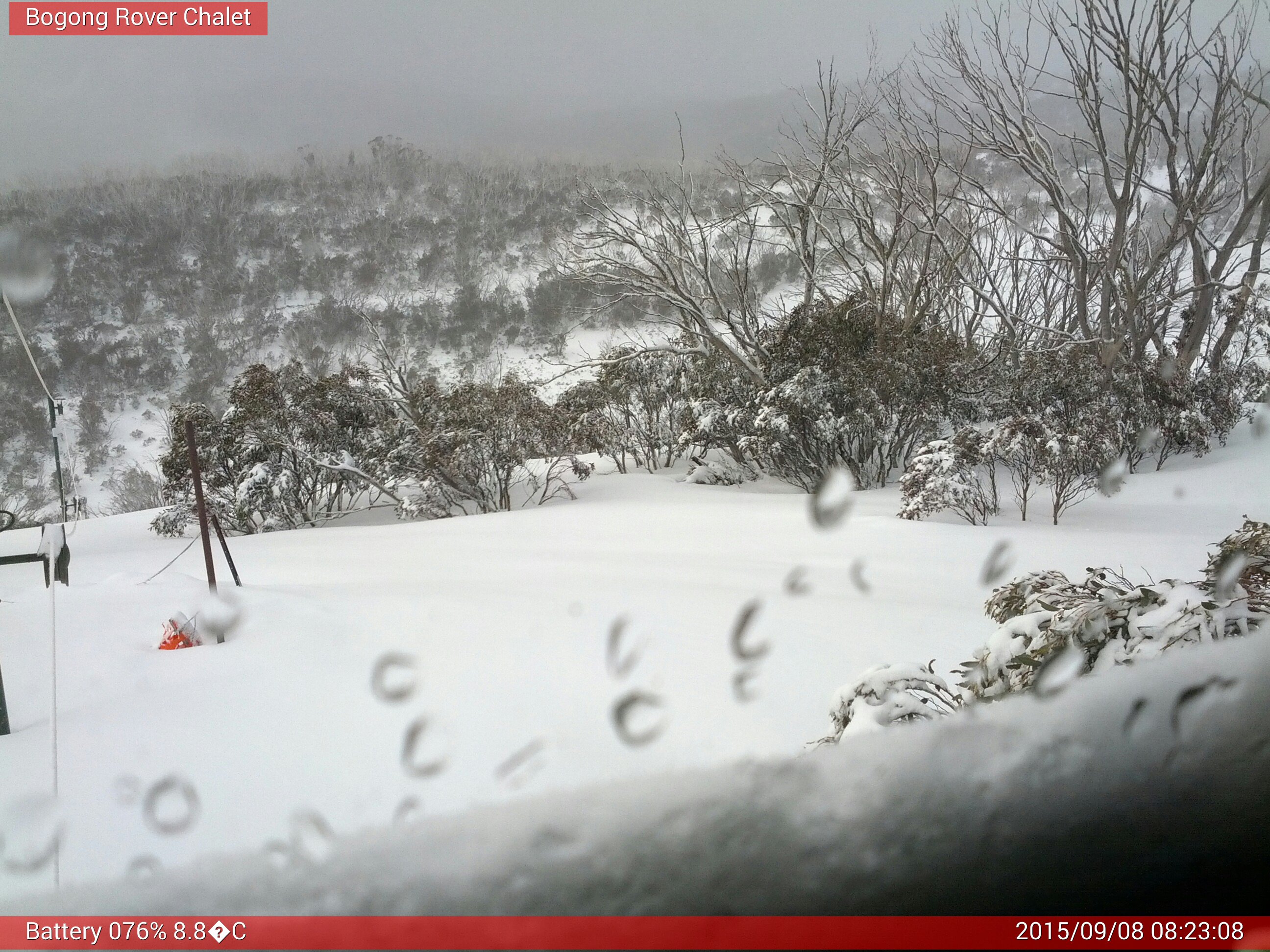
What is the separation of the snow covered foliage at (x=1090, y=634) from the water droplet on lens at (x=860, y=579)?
0.12 ft

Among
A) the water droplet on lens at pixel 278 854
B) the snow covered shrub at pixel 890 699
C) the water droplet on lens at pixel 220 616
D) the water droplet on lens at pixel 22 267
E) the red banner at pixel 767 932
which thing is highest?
the water droplet on lens at pixel 22 267

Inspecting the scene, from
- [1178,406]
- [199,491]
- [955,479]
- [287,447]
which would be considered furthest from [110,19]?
[287,447]

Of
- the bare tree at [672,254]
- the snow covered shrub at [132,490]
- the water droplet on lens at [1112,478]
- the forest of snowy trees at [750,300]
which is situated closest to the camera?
the water droplet on lens at [1112,478]

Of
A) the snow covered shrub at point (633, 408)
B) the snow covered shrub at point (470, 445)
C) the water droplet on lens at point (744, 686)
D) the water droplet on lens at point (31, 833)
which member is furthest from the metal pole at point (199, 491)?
the snow covered shrub at point (470, 445)

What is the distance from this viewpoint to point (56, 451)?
41cm

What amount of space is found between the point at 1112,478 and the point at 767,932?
425 millimetres

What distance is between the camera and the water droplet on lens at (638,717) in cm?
24

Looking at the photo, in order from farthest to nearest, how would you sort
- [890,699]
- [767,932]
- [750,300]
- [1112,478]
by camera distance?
[750,300] → [1112,478] → [890,699] → [767,932]

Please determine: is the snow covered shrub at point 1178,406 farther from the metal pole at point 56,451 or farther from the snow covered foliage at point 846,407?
the metal pole at point 56,451

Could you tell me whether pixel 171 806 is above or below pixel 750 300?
below

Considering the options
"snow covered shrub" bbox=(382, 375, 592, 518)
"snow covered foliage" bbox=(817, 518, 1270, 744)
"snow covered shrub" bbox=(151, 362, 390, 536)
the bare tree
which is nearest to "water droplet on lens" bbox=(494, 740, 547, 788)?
"snow covered foliage" bbox=(817, 518, 1270, 744)

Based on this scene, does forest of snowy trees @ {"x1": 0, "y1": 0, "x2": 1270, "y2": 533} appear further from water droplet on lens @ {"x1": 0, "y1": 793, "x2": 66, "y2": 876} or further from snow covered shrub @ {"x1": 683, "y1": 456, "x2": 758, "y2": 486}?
Result: water droplet on lens @ {"x1": 0, "y1": 793, "x2": 66, "y2": 876}

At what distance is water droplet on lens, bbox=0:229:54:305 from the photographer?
0.32m

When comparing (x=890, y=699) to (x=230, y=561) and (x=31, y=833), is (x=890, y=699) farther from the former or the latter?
(x=230, y=561)
